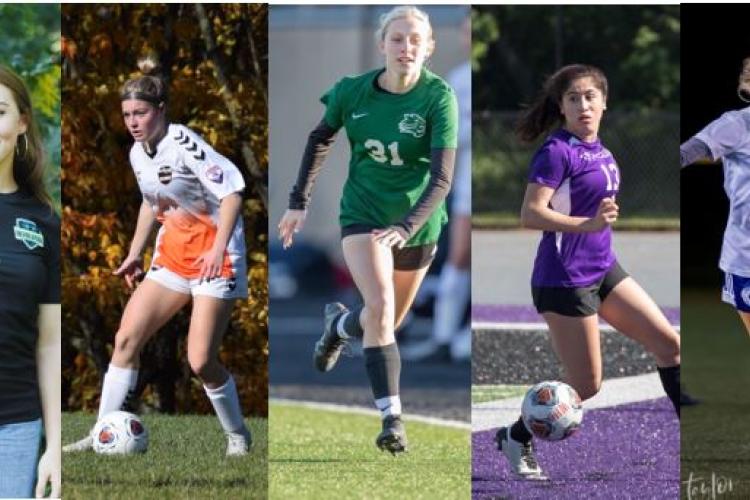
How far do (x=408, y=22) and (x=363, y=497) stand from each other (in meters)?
2.30

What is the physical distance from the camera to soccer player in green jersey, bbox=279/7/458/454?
7773mm

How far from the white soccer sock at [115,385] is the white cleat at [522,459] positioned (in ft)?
6.35

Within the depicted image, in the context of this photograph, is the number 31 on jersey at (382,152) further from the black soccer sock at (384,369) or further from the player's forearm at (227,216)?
the black soccer sock at (384,369)

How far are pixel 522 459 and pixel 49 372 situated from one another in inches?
94.1

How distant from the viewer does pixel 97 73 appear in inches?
323

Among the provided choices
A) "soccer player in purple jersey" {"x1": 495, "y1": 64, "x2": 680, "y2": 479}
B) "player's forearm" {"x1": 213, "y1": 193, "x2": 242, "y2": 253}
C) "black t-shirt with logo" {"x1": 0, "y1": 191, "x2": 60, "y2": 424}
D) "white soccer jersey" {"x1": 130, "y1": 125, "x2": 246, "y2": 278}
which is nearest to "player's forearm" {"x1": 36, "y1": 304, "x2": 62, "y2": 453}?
"black t-shirt with logo" {"x1": 0, "y1": 191, "x2": 60, "y2": 424}

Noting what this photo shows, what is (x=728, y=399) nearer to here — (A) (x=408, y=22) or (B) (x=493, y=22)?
(A) (x=408, y=22)

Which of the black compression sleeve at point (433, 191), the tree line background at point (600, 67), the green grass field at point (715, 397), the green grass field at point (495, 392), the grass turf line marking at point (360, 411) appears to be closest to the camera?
the black compression sleeve at point (433, 191)

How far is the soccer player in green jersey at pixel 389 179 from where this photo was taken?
25.5 ft

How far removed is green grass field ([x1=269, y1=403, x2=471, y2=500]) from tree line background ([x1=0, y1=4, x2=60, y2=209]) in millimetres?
1858

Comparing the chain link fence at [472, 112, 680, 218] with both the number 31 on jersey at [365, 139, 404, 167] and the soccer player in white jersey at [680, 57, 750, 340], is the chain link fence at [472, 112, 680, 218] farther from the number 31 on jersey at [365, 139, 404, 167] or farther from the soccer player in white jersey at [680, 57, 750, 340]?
the number 31 on jersey at [365, 139, 404, 167]

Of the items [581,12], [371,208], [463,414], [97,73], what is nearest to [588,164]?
[371,208]

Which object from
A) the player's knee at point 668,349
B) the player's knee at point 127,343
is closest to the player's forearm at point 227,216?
the player's knee at point 127,343

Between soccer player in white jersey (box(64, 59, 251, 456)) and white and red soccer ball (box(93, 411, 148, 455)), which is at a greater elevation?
soccer player in white jersey (box(64, 59, 251, 456))
